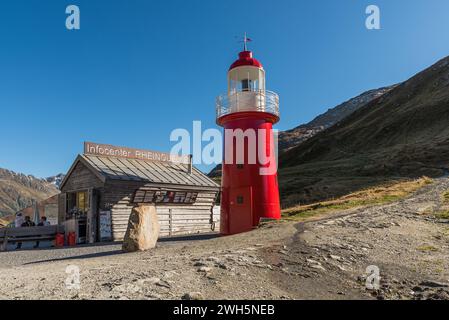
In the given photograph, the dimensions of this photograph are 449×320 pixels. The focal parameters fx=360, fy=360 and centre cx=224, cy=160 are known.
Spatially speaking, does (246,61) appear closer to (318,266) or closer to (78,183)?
(78,183)

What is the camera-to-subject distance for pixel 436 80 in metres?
78.8

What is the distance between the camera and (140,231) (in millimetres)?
13320

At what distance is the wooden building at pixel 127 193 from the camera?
69.8 feet

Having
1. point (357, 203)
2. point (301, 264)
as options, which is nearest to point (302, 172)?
point (357, 203)

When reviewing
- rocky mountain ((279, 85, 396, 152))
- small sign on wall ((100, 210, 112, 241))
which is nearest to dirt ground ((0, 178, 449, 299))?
small sign on wall ((100, 210, 112, 241))

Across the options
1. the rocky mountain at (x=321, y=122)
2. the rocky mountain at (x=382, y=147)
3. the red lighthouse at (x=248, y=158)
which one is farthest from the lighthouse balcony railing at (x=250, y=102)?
the rocky mountain at (x=321, y=122)

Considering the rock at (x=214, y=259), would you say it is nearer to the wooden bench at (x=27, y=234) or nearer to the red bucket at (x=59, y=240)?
the red bucket at (x=59, y=240)

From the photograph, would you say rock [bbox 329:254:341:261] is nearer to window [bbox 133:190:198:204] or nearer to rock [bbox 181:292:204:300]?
rock [bbox 181:292:204:300]

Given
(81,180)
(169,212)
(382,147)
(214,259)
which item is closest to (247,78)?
(169,212)

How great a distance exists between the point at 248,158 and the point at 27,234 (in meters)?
13.2

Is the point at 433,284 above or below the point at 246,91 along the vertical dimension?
below

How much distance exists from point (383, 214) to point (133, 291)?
1194cm
